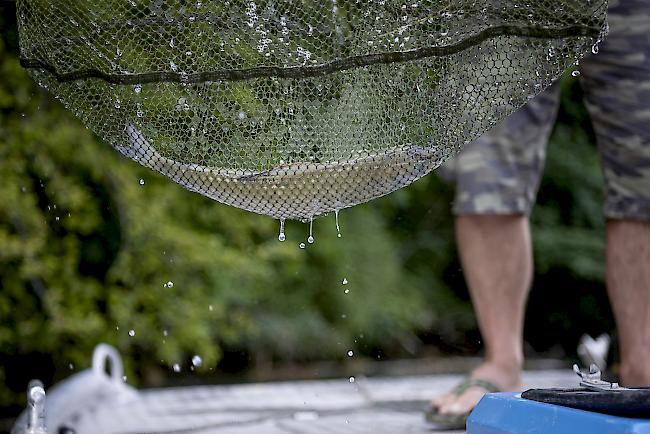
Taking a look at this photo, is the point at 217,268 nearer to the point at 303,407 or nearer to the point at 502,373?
the point at 303,407

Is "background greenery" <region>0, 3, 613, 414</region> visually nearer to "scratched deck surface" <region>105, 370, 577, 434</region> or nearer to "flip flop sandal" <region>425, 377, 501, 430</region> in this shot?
"scratched deck surface" <region>105, 370, 577, 434</region>

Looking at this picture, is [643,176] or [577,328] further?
[577,328]

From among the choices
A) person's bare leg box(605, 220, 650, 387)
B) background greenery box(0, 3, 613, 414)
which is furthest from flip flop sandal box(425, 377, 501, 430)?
background greenery box(0, 3, 613, 414)

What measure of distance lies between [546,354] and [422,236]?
39.7 inches

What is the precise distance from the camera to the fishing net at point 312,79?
1.72 m

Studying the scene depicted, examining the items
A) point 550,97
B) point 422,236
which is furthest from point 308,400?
point 422,236

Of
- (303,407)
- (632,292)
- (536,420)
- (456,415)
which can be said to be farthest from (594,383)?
(303,407)

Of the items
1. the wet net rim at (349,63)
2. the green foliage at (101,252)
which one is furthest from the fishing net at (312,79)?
the green foliage at (101,252)

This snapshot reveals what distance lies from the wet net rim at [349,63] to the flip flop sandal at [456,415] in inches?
39.0

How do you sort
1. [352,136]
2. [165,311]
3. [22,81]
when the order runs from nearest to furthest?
[352,136] → [22,81] → [165,311]

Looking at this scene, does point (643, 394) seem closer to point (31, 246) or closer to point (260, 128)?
point (260, 128)

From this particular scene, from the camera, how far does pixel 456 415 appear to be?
2.44 meters

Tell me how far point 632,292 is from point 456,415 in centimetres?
52

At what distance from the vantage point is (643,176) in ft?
8.11
